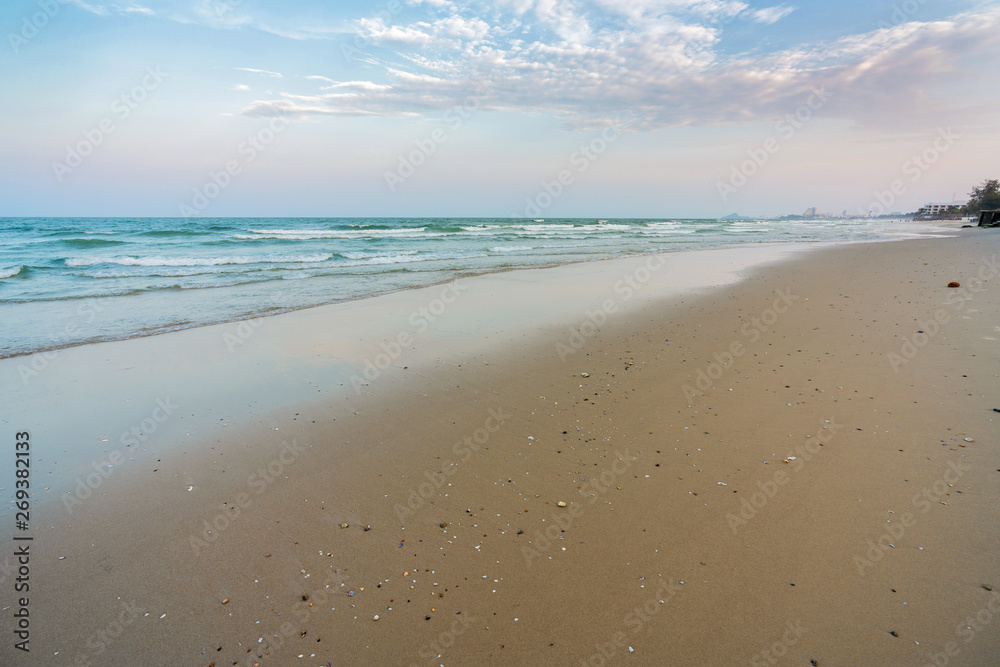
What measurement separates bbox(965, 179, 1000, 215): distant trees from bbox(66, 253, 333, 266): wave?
298 ft

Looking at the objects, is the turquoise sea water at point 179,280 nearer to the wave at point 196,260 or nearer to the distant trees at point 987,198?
the wave at point 196,260

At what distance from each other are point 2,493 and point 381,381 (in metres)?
3.65

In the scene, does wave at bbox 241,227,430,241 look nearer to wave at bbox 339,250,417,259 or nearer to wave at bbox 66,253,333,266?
wave at bbox 66,253,333,266

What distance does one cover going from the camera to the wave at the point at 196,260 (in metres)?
20.7

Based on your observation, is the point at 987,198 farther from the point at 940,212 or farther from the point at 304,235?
the point at 304,235

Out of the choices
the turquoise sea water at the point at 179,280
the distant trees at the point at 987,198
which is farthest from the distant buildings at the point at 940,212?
the turquoise sea water at the point at 179,280

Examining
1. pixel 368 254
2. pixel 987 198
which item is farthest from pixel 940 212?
pixel 368 254

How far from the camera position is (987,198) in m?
68.1

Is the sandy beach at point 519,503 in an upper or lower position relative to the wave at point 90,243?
lower

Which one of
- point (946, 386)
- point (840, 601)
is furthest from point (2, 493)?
point (946, 386)

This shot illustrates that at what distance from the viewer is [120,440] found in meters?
4.75

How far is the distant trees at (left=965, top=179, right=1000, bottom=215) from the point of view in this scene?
65775 millimetres

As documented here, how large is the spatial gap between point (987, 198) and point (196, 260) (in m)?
103

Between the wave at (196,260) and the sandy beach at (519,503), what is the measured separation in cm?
1481
